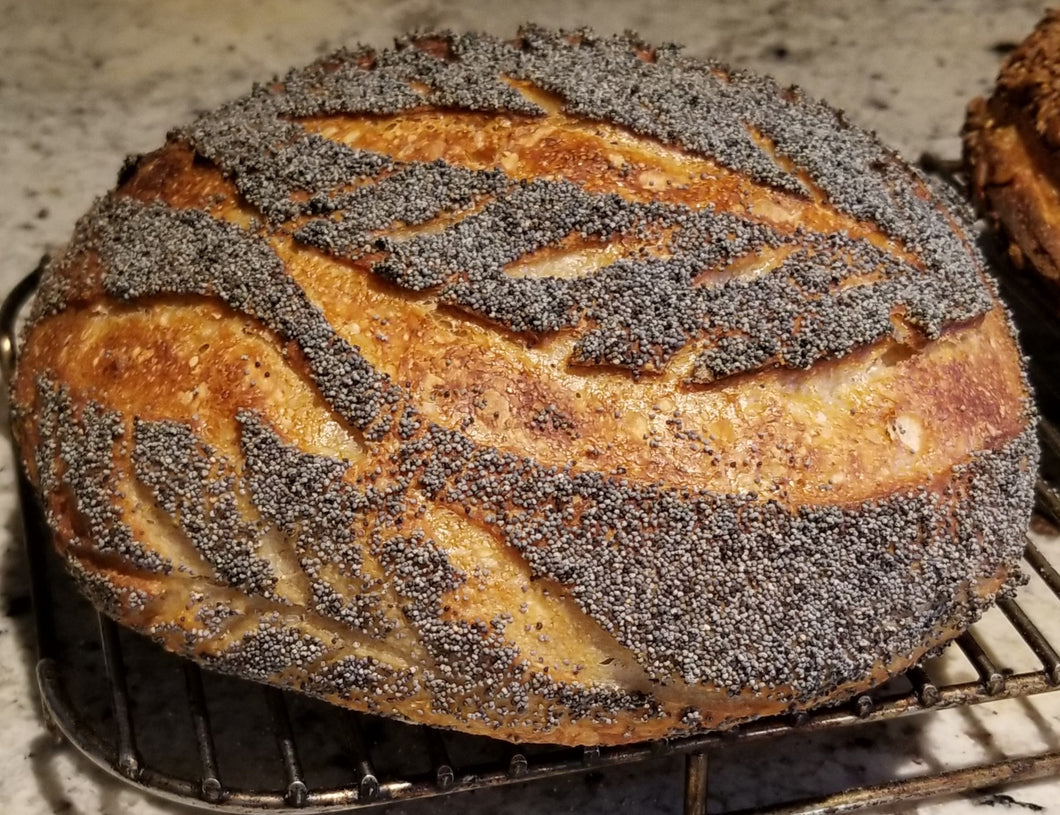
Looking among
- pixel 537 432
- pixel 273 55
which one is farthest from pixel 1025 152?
pixel 273 55

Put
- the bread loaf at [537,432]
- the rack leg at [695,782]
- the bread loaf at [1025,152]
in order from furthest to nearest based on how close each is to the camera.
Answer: the bread loaf at [1025,152] → the rack leg at [695,782] → the bread loaf at [537,432]

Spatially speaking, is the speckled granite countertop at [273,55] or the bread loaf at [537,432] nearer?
the bread loaf at [537,432]

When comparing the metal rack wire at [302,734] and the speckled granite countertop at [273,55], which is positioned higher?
the speckled granite countertop at [273,55]

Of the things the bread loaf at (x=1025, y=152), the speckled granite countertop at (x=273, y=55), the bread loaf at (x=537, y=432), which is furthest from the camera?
the speckled granite countertop at (x=273, y=55)

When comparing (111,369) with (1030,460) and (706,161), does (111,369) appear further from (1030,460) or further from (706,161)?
(1030,460)

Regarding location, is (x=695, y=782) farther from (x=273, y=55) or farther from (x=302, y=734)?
(x=273, y=55)

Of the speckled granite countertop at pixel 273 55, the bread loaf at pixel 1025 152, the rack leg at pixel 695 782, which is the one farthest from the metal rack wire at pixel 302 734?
the bread loaf at pixel 1025 152

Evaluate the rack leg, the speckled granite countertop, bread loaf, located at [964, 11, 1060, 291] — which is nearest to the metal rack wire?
the rack leg

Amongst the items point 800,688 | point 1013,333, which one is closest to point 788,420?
point 800,688

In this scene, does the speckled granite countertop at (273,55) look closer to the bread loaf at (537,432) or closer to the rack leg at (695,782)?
the bread loaf at (537,432)
